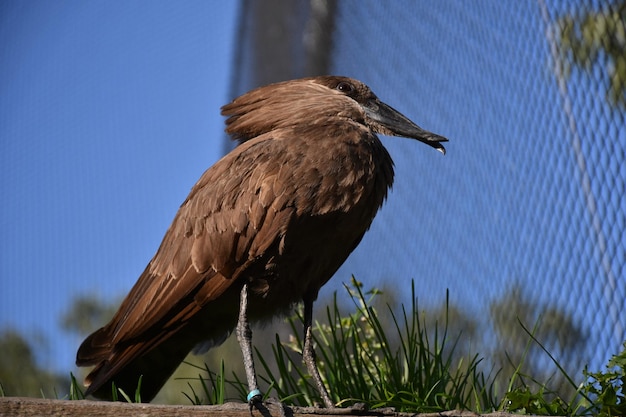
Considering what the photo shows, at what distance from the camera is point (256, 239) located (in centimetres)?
339

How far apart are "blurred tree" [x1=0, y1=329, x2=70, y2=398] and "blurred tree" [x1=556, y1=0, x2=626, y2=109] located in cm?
328

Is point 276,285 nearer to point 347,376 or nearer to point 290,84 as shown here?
point 347,376

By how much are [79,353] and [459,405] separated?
1.46 meters

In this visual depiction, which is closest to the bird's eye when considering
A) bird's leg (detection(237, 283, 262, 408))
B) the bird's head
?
the bird's head

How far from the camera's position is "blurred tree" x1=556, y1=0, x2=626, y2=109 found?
3723 mm

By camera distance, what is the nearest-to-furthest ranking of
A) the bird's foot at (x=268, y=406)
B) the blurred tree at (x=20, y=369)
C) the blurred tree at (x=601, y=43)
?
the bird's foot at (x=268, y=406)
the blurred tree at (x=601, y=43)
the blurred tree at (x=20, y=369)

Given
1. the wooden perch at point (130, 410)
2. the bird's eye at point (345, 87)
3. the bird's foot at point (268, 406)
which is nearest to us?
the wooden perch at point (130, 410)

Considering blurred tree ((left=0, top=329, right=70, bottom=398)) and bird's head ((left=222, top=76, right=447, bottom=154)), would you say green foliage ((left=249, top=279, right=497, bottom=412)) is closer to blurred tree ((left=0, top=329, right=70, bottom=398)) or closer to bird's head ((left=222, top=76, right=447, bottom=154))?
bird's head ((left=222, top=76, right=447, bottom=154))

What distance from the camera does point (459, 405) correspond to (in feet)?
11.2

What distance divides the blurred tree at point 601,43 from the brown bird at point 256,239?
0.69 meters

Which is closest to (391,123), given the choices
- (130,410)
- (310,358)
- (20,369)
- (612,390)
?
(310,358)

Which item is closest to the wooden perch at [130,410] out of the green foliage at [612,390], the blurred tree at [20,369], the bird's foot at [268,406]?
the bird's foot at [268,406]

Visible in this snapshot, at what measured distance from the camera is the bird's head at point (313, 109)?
383cm

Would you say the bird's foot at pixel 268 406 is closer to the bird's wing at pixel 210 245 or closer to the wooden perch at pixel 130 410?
the wooden perch at pixel 130 410
